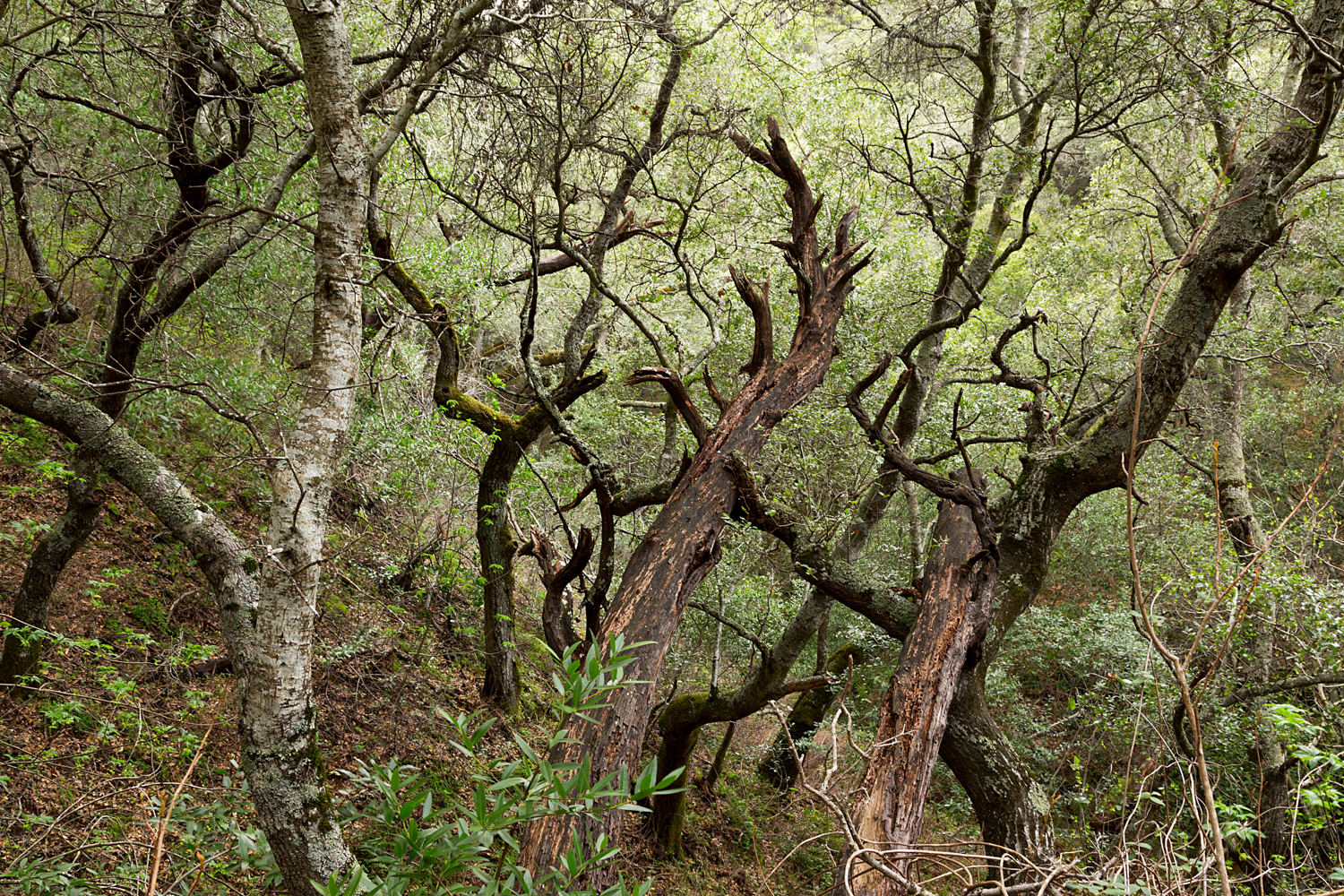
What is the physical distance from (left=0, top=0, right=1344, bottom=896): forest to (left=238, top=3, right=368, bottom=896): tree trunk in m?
0.02

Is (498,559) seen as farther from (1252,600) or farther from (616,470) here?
(1252,600)

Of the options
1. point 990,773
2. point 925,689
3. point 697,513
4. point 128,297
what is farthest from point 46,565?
Result: point 990,773

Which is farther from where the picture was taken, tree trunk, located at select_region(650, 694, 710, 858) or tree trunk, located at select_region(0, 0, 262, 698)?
tree trunk, located at select_region(650, 694, 710, 858)

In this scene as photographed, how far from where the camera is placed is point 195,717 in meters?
4.67

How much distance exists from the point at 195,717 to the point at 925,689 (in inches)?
181

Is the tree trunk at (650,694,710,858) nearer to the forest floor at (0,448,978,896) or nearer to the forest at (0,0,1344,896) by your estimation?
the forest at (0,0,1344,896)

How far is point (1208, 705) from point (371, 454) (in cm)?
758

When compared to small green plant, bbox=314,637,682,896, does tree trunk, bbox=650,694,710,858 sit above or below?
below

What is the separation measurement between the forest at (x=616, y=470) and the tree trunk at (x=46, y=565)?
2 centimetres

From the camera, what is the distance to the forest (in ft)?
9.70

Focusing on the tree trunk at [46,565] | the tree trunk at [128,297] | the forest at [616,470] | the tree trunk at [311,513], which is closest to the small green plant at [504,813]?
the forest at [616,470]

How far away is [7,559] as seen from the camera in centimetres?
535

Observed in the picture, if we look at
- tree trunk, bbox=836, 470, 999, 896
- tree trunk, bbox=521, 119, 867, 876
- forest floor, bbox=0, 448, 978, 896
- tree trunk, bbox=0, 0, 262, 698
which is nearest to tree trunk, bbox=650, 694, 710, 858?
forest floor, bbox=0, 448, 978, 896

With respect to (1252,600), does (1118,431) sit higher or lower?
higher
